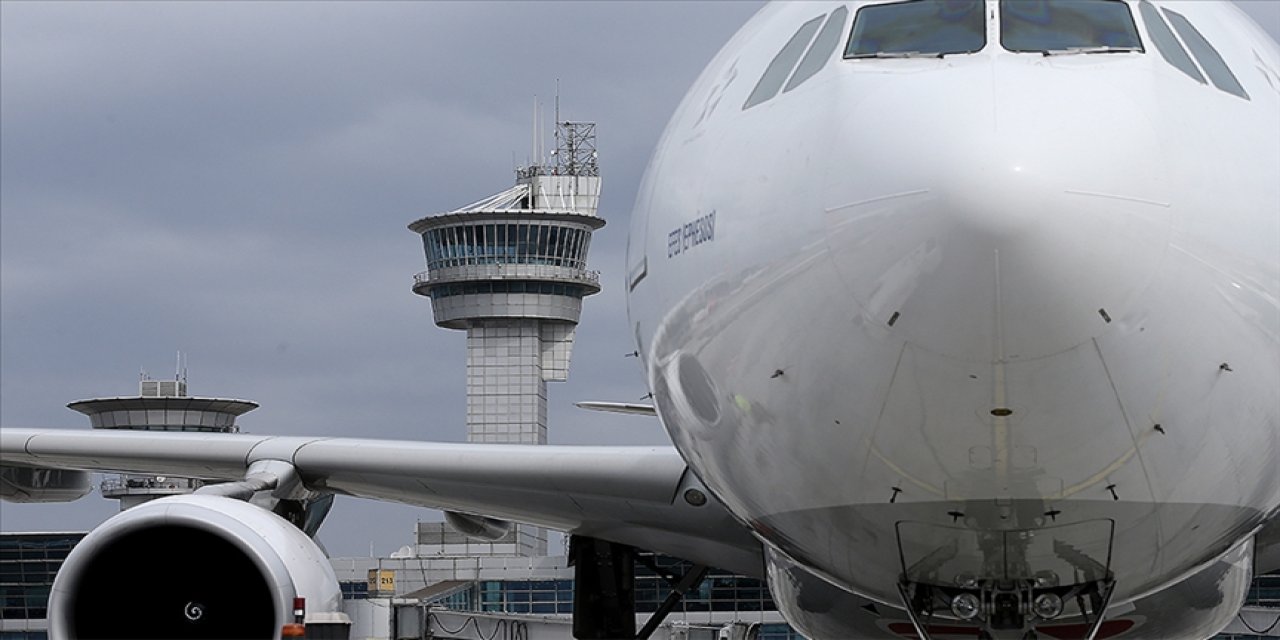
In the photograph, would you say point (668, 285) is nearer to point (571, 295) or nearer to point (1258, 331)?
point (1258, 331)

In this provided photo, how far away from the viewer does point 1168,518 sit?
268 inches

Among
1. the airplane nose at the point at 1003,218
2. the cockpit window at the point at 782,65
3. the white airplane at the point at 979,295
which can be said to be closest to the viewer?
the airplane nose at the point at 1003,218

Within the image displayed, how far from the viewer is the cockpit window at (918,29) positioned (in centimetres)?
661

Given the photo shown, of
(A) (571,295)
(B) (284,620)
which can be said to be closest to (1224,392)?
(B) (284,620)

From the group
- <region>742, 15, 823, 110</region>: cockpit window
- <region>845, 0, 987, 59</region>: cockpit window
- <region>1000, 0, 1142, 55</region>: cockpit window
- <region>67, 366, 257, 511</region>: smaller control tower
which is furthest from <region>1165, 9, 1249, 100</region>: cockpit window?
<region>67, 366, 257, 511</region>: smaller control tower

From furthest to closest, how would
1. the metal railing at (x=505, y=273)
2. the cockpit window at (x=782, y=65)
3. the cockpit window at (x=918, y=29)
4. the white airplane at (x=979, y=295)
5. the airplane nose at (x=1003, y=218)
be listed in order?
the metal railing at (x=505, y=273)
the cockpit window at (x=782, y=65)
the cockpit window at (x=918, y=29)
the white airplane at (x=979, y=295)
the airplane nose at (x=1003, y=218)

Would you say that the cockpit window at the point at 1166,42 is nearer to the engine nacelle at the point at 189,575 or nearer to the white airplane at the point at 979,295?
the white airplane at the point at 979,295

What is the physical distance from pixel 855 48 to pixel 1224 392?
184 cm

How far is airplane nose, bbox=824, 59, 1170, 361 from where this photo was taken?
559 cm

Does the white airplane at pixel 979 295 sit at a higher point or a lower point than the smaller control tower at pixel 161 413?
lower

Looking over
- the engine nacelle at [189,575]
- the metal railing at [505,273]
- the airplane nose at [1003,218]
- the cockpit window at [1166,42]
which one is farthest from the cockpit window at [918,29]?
the metal railing at [505,273]


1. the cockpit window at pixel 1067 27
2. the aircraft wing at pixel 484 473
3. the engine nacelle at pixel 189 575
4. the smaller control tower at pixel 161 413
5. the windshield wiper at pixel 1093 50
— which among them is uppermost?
the smaller control tower at pixel 161 413

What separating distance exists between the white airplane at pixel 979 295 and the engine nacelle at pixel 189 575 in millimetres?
2971

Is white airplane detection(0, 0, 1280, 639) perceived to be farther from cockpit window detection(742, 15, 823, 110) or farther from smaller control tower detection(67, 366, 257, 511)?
smaller control tower detection(67, 366, 257, 511)
